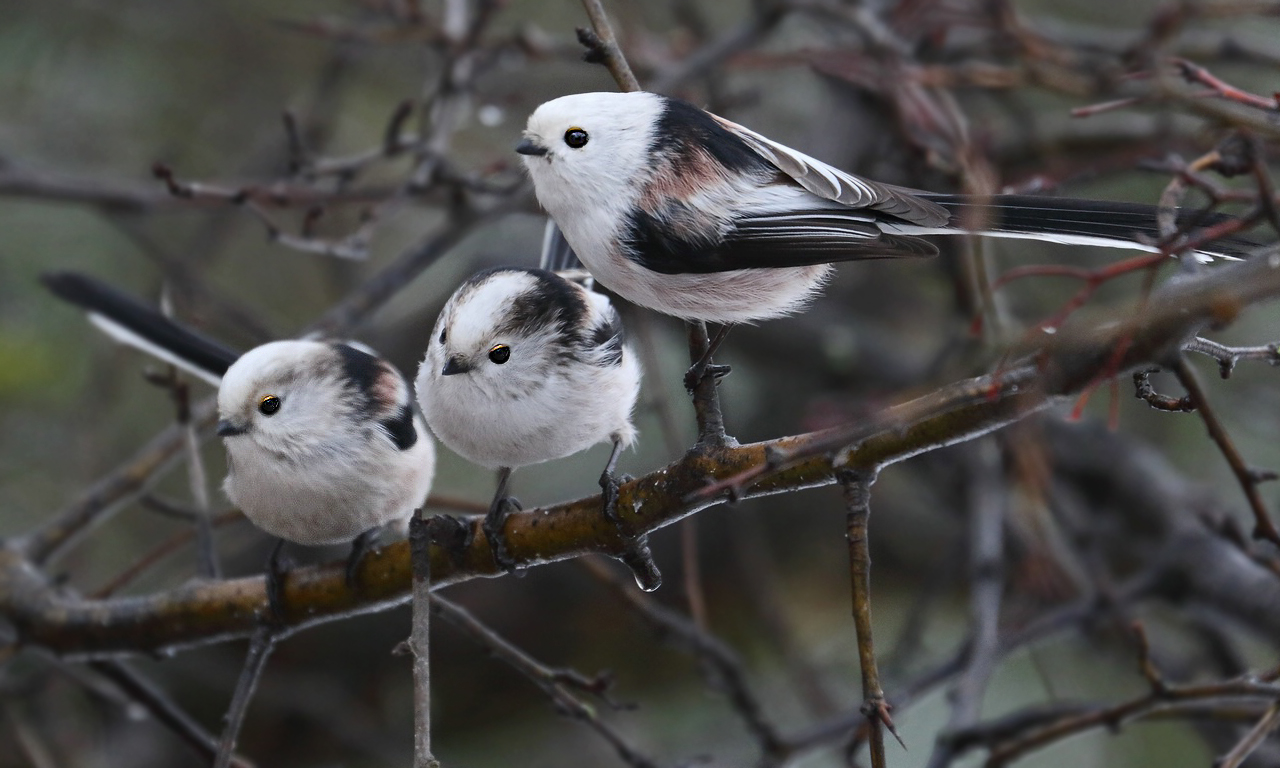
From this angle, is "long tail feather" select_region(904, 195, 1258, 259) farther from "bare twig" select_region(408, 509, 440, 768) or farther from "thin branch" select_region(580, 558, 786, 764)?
"thin branch" select_region(580, 558, 786, 764)

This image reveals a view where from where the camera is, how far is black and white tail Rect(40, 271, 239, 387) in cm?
218

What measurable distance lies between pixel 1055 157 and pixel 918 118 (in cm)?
93

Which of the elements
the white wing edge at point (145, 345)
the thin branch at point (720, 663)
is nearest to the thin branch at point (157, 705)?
the white wing edge at point (145, 345)

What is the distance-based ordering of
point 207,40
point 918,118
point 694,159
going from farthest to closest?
point 207,40, point 918,118, point 694,159

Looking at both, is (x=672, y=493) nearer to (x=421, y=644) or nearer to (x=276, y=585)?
(x=421, y=644)

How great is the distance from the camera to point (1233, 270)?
3.62ft

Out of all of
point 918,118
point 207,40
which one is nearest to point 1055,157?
point 918,118

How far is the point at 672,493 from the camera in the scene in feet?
5.05

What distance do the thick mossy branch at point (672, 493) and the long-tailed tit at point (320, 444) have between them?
0.10 metres

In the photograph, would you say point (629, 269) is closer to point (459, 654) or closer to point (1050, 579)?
point (1050, 579)

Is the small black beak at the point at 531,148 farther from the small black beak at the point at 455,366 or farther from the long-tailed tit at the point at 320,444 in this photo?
the long-tailed tit at the point at 320,444

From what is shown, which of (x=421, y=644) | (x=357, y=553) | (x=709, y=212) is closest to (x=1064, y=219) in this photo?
(x=709, y=212)

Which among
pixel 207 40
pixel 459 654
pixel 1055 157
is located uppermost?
pixel 207 40

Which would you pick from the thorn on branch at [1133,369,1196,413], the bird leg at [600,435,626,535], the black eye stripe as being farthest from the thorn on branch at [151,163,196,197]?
the thorn on branch at [1133,369,1196,413]
